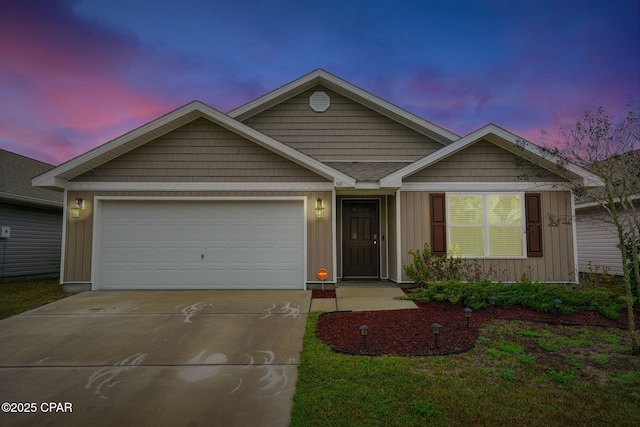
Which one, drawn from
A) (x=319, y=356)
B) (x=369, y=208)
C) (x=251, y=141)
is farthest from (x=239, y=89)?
(x=319, y=356)

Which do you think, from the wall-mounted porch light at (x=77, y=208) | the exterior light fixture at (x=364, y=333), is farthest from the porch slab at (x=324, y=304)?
the wall-mounted porch light at (x=77, y=208)

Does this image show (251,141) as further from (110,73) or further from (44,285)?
(44,285)

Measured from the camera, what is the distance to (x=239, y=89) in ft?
52.9

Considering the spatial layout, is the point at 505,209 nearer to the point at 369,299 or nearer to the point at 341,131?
the point at 369,299

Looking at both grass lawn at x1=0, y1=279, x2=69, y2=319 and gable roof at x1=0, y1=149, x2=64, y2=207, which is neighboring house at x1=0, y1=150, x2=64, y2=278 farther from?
grass lawn at x1=0, y1=279, x2=69, y2=319

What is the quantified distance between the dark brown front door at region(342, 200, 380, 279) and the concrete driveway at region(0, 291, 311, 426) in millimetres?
3227

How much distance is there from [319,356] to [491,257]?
622 cm

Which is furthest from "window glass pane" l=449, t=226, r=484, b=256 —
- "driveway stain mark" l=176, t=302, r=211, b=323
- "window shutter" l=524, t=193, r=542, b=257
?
"driveway stain mark" l=176, t=302, r=211, b=323

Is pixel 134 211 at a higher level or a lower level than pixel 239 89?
lower

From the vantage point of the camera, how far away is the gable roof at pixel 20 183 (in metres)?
10.7

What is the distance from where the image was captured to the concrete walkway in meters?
6.61

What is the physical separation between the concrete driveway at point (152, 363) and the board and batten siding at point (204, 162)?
313 centimetres

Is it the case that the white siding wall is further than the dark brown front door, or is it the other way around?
the white siding wall
